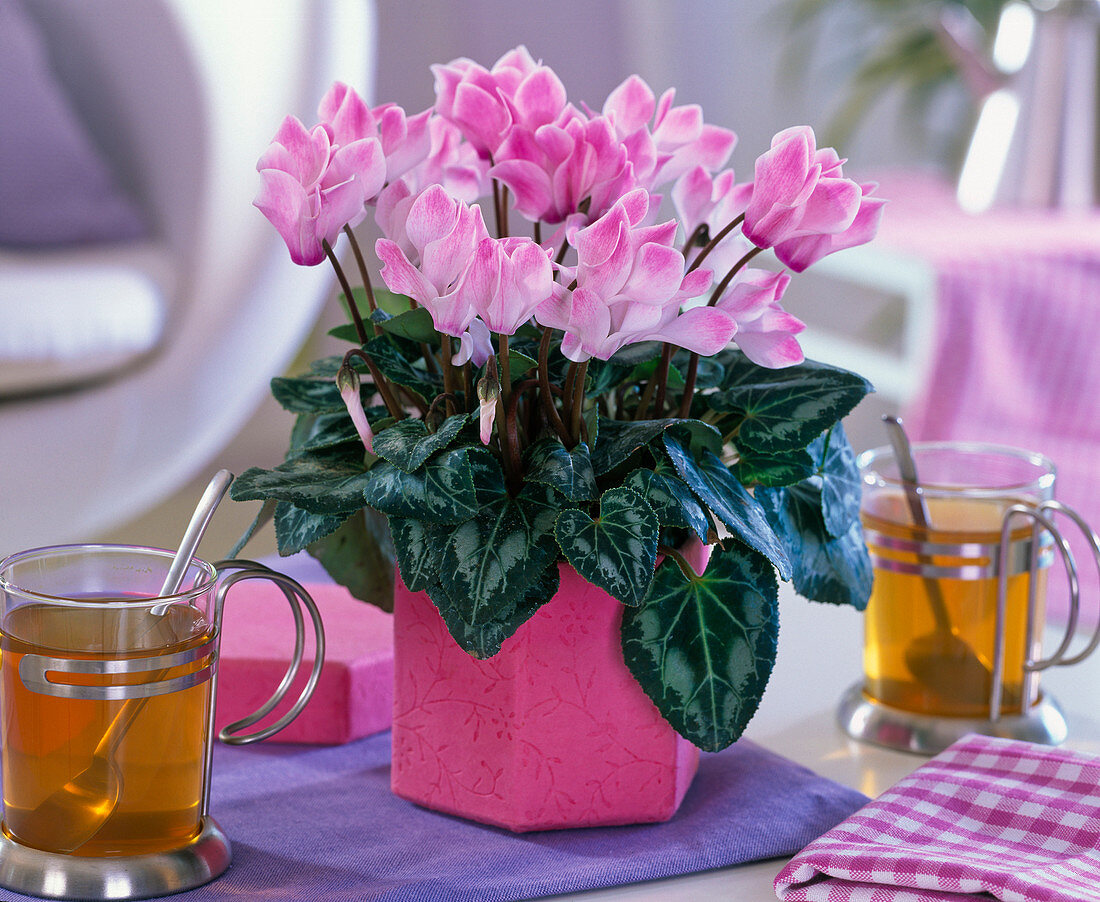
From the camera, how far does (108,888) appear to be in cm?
49

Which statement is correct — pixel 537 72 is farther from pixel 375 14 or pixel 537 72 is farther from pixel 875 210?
pixel 375 14

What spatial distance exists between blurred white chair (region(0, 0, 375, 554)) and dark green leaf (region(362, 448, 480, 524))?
1.50 metres

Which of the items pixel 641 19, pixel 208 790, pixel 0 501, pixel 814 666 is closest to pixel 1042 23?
pixel 641 19

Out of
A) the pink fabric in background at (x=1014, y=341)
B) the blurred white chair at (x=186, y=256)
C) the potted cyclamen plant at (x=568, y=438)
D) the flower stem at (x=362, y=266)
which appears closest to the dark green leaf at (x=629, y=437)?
the potted cyclamen plant at (x=568, y=438)

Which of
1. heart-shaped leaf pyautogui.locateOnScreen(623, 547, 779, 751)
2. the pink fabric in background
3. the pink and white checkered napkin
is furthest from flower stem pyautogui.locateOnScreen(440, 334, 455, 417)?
the pink fabric in background

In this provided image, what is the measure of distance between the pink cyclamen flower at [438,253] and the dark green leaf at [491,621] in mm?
104

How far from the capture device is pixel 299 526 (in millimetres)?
554

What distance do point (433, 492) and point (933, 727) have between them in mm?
331

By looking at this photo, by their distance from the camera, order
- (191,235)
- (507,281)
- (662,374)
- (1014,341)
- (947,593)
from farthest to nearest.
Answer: (191,235) → (1014,341) → (947,593) → (662,374) → (507,281)

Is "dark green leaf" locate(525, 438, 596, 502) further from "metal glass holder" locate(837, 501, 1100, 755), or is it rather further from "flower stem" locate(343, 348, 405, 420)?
"metal glass holder" locate(837, 501, 1100, 755)

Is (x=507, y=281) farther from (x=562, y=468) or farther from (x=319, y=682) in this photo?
(x=319, y=682)

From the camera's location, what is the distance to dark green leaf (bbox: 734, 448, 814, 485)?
1.91ft

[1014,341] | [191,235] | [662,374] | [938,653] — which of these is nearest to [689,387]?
[662,374]

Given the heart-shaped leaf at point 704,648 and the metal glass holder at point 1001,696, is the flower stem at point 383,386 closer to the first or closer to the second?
the heart-shaped leaf at point 704,648
